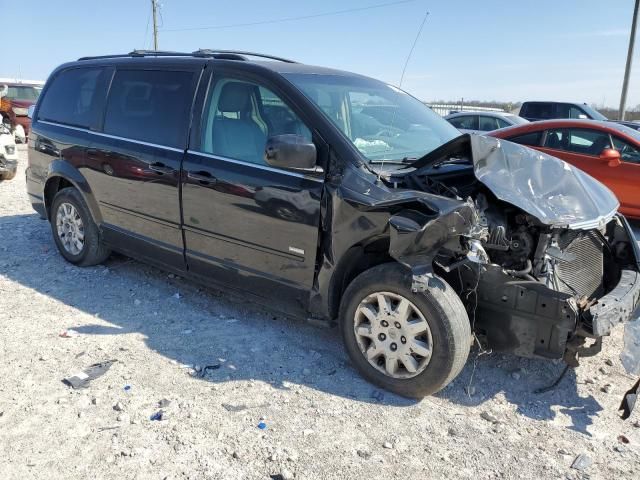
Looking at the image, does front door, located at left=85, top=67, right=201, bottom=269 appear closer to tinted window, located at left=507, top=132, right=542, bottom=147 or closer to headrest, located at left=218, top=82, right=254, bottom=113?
headrest, located at left=218, top=82, right=254, bottom=113

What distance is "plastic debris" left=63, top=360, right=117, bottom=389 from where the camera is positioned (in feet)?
11.0

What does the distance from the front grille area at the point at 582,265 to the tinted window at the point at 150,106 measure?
9.25 ft

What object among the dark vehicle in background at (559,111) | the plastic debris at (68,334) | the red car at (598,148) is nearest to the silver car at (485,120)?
the dark vehicle in background at (559,111)

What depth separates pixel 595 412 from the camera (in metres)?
3.26

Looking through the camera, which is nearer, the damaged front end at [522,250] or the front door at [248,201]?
the damaged front end at [522,250]

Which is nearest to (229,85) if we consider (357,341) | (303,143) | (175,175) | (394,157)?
A: (175,175)

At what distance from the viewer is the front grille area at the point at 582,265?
353 cm

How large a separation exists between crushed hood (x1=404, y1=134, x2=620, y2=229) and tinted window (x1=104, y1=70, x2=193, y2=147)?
1.87 m

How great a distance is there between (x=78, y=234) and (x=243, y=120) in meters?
2.33

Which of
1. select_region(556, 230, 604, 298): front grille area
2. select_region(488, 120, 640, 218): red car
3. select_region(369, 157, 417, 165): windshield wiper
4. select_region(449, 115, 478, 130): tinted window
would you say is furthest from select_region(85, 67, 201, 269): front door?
select_region(449, 115, 478, 130): tinted window

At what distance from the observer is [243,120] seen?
398 centimetres

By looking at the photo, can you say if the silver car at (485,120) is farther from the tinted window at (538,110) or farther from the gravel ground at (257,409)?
the gravel ground at (257,409)

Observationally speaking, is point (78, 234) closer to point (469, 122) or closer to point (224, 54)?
point (224, 54)

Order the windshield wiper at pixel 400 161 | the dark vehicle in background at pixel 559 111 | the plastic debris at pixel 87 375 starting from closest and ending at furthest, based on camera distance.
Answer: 1. the plastic debris at pixel 87 375
2. the windshield wiper at pixel 400 161
3. the dark vehicle in background at pixel 559 111
